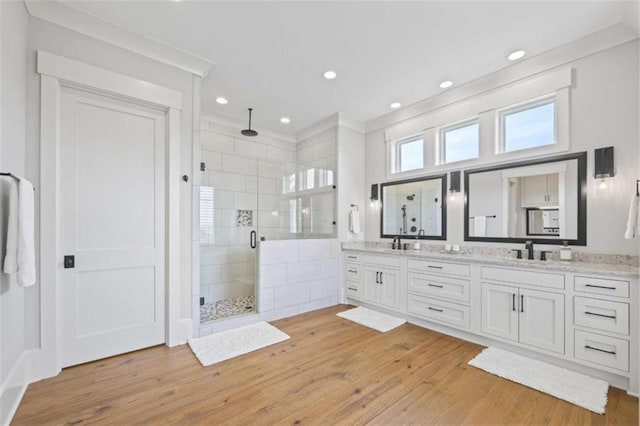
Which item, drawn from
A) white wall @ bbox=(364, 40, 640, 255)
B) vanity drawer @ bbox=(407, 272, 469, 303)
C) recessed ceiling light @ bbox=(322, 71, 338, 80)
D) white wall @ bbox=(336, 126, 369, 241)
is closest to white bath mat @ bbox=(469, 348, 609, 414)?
vanity drawer @ bbox=(407, 272, 469, 303)

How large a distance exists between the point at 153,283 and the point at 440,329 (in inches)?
128

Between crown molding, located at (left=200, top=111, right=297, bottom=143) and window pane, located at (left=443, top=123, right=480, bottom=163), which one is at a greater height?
crown molding, located at (left=200, top=111, right=297, bottom=143)

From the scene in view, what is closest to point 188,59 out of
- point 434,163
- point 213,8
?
point 213,8

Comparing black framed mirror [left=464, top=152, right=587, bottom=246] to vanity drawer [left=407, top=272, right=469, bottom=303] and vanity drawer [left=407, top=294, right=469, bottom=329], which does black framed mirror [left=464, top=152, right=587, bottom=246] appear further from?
vanity drawer [left=407, top=294, right=469, bottom=329]

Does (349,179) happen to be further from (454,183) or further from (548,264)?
(548,264)

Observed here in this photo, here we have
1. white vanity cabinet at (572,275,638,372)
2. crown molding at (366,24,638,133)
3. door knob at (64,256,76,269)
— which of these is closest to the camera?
white vanity cabinet at (572,275,638,372)

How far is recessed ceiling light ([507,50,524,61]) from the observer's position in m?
2.85

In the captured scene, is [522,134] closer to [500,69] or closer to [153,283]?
[500,69]

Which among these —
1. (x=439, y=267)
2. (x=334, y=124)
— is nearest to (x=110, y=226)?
(x=334, y=124)

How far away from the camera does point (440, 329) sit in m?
3.30

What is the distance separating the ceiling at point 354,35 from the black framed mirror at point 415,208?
51.0 inches

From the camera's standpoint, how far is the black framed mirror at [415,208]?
3867 mm

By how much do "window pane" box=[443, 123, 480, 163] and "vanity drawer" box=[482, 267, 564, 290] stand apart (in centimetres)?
153

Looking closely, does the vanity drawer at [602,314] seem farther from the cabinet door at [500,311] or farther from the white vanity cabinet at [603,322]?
the cabinet door at [500,311]
